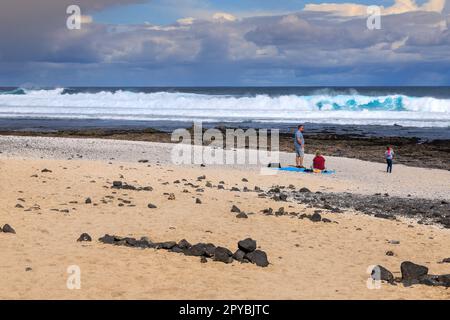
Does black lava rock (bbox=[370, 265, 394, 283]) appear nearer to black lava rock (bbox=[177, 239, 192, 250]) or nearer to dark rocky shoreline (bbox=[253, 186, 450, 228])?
black lava rock (bbox=[177, 239, 192, 250])

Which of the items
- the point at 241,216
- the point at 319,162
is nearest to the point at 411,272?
the point at 241,216

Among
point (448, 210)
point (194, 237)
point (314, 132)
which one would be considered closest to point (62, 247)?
point (194, 237)

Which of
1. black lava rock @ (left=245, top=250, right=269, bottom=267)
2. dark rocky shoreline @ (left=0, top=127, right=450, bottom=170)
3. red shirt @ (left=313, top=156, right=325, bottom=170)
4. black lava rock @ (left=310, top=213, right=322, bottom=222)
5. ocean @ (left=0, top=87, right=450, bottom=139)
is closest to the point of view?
black lava rock @ (left=245, top=250, right=269, bottom=267)

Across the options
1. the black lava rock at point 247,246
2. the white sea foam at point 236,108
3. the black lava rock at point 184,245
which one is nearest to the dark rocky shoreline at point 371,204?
the black lava rock at point 247,246

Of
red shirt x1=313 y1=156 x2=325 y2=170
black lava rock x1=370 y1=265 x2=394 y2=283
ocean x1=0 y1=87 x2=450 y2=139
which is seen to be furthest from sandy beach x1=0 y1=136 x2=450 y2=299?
ocean x1=0 y1=87 x2=450 y2=139

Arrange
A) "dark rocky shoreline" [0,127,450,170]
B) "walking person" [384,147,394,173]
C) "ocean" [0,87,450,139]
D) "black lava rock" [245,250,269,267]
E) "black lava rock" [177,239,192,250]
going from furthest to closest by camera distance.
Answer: "ocean" [0,87,450,139] < "dark rocky shoreline" [0,127,450,170] < "walking person" [384,147,394,173] < "black lava rock" [177,239,192,250] < "black lava rock" [245,250,269,267]

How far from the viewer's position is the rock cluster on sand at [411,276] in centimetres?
866

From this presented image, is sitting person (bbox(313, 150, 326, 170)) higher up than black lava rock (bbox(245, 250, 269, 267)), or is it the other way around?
sitting person (bbox(313, 150, 326, 170))

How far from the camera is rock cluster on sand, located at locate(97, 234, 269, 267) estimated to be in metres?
9.42

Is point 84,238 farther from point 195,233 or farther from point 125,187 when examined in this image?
point 125,187

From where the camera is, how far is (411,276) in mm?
8820
